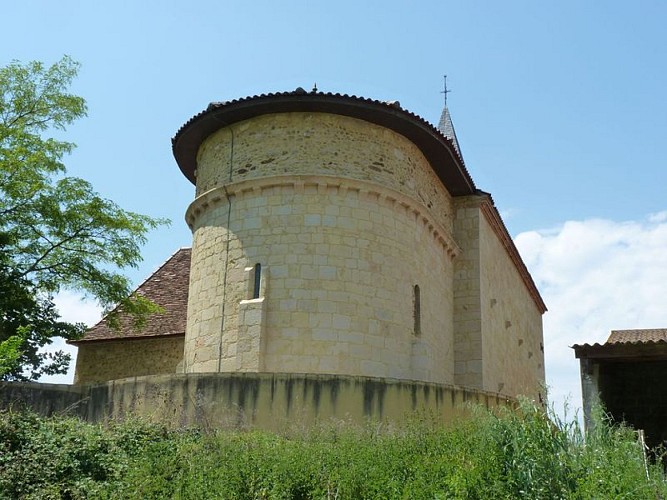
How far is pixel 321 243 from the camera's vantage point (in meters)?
13.5

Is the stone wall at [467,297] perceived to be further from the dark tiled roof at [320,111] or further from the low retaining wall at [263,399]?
the low retaining wall at [263,399]

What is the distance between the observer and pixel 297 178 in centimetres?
1375

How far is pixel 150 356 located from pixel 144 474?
35.0 ft

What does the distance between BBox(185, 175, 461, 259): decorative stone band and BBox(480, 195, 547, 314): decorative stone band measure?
3.26 m

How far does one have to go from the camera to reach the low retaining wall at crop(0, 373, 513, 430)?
33.6ft

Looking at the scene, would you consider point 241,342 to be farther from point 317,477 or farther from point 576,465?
point 576,465

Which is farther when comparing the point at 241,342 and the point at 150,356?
the point at 150,356

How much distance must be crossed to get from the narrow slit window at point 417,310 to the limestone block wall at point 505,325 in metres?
2.76

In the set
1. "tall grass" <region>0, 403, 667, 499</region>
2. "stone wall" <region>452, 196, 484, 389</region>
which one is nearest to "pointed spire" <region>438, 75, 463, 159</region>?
"stone wall" <region>452, 196, 484, 389</region>

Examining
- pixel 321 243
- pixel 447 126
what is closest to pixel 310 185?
pixel 321 243

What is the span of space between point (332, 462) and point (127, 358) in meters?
12.1

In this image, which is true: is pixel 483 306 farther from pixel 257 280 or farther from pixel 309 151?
pixel 257 280

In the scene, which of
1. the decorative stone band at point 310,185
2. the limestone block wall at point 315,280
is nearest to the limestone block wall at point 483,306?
the limestone block wall at point 315,280

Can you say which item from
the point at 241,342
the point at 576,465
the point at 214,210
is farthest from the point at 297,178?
the point at 576,465
